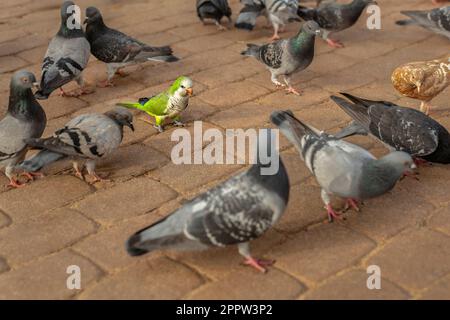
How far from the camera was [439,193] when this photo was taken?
13.5ft

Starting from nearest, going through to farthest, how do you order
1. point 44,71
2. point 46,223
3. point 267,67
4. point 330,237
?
point 330,237
point 46,223
point 44,71
point 267,67

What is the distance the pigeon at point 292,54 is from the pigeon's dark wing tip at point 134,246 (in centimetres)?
298

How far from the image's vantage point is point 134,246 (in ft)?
10.7

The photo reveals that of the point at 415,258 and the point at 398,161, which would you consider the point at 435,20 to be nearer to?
the point at 398,161

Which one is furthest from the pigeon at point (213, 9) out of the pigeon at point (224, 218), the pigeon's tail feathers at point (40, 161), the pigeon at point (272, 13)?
the pigeon at point (224, 218)

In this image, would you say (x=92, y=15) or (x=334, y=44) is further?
(x=334, y=44)

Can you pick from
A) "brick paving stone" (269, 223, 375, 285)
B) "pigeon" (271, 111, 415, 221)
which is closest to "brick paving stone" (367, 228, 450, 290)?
"brick paving stone" (269, 223, 375, 285)

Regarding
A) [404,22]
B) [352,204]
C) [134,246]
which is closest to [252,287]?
[134,246]

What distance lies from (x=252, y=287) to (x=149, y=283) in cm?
59

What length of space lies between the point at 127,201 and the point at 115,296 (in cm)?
103

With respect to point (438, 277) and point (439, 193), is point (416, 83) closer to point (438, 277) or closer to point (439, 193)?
point (439, 193)

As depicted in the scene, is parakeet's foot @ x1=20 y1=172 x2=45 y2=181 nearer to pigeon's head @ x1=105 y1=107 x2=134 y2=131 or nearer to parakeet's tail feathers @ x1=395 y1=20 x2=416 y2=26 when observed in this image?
pigeon's head @ x1=105 y1=107 x2=134 y2=131

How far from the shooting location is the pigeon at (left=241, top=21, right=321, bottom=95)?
18.6 ft
